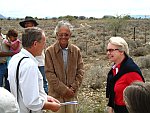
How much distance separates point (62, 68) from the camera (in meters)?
5.10

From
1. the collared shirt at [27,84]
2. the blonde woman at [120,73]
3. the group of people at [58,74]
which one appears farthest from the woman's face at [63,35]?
the collared shirt at [27,84]

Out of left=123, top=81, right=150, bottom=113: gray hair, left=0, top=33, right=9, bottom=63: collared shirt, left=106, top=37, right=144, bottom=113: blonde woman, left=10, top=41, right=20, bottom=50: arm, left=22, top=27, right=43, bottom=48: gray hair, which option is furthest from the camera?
left=0, top=33, right=9, bottom=63: collared shirt

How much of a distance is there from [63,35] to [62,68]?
1.67ft

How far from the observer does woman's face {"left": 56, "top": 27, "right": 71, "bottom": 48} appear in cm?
501

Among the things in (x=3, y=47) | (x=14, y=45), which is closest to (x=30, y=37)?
(x=14, y=45)

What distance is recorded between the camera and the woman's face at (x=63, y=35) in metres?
5.01

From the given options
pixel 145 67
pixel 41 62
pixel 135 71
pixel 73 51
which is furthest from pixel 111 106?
pixel 145 67

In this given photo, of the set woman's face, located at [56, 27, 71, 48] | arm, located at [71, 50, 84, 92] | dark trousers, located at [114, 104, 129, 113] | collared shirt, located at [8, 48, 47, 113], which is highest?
woman's face, located at [56, 27, 71, 48]

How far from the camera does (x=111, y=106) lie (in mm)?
4602

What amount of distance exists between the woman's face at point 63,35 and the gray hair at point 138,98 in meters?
2.36

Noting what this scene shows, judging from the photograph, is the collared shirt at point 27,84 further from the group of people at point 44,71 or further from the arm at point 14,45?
the arm at point 14,45

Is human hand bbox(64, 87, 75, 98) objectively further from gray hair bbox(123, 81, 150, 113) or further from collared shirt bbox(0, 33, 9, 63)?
gray hair bbox(123, 81, 150, 113)

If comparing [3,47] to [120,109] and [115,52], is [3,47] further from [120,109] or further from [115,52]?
[120,109]

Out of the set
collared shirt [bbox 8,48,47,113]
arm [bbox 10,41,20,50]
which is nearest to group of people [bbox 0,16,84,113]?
collared shirt [bbox 8,48,47,113]
